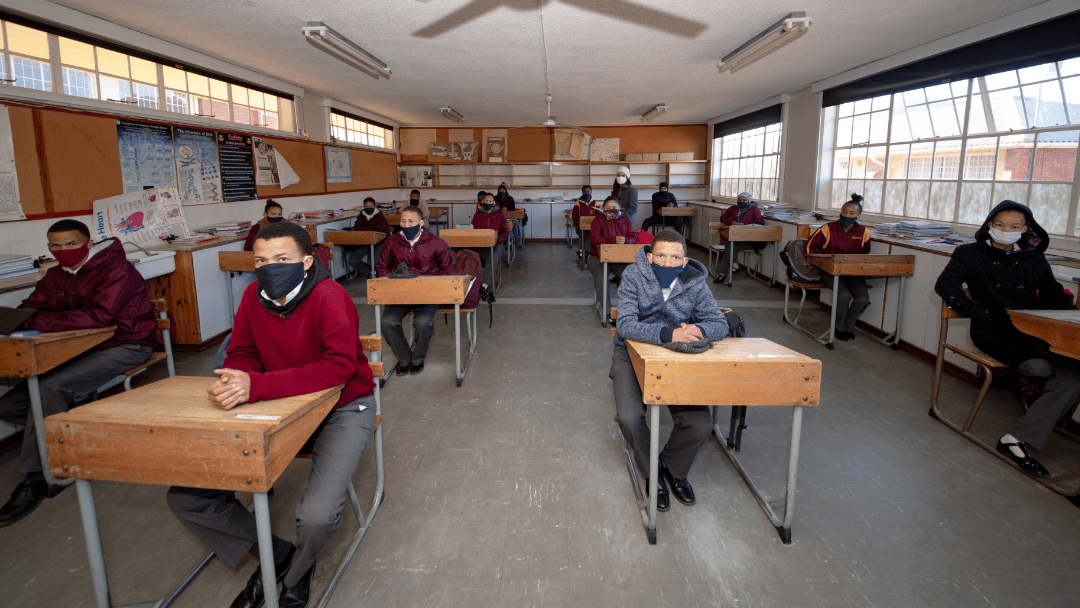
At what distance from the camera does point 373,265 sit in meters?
7.56

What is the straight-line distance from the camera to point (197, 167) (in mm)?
5508

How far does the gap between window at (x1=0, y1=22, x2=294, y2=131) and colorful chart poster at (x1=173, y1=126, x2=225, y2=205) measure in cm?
24

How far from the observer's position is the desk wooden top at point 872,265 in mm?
4680

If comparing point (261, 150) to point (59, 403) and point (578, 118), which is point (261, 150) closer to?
point (59, 403)

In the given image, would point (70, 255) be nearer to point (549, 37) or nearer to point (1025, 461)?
point (549, 37)

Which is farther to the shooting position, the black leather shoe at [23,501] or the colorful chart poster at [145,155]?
the colorful chart poster at [145,155]

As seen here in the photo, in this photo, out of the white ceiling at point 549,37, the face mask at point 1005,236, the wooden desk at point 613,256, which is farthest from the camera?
the wooden desk at point 613,256

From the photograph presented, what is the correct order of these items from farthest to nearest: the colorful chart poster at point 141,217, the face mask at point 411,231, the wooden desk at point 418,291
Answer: the face mask at point 411,231
the colorful chart poster at point 141,217
the wooden desk at point 418,291

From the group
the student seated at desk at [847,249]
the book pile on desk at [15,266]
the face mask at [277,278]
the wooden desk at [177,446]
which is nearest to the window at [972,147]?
the student seated at desk at [847,249]

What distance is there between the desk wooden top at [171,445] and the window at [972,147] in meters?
5.30

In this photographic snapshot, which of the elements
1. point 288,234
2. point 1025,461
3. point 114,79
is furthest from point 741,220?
point 114,79

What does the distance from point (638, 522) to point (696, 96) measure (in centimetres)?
755

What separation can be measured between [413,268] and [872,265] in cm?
390

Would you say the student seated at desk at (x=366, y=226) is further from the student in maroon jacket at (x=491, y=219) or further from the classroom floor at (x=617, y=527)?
the classroom floor at (x=617, y=527)
